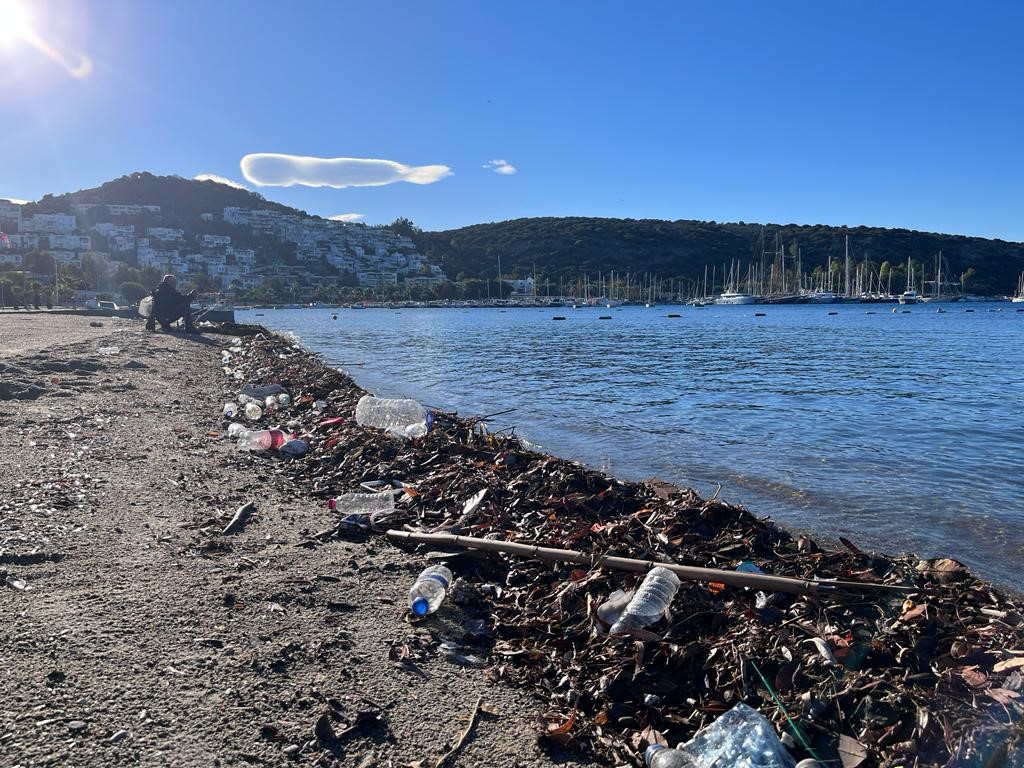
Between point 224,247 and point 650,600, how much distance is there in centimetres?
17834

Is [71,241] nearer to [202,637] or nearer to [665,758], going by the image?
[202,637]

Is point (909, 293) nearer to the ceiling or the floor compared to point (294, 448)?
nearer to the ceiling

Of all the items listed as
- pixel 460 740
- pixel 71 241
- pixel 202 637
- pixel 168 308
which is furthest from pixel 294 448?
pixel 71 241

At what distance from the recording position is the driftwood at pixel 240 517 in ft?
15.2

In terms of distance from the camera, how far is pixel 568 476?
5.55m

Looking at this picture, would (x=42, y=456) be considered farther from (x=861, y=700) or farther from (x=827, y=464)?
(x=827, y=464)

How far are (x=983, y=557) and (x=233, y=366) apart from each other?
603 inches

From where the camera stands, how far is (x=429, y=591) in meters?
3.71

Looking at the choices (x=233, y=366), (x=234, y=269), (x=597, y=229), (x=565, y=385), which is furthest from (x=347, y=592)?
(x=597, y=229)

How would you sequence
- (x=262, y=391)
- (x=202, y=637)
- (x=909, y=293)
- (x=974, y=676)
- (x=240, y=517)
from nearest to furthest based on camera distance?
(x=974, y=676) → (x=202, y=637) → (x=240, y=517) → (x=262, y=391) → (x=909, y=293)

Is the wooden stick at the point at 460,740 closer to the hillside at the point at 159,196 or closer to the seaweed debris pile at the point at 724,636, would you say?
the seaweed debris pile at the point at 724,636

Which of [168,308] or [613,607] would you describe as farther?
[168,308]

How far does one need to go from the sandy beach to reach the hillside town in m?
129

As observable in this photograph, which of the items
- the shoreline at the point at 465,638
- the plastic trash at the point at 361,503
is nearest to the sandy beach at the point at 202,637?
the shoreline at the point at 465,638
